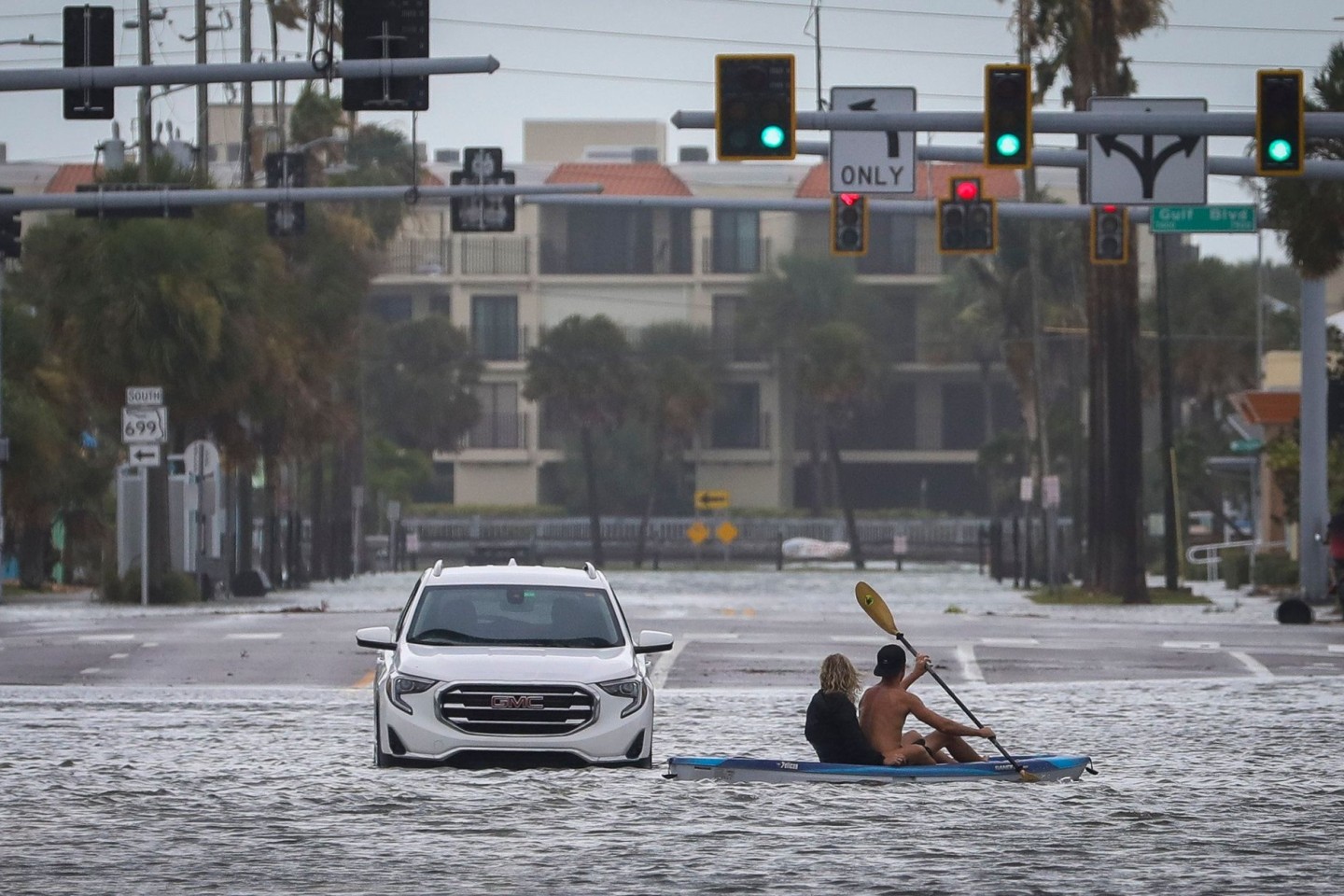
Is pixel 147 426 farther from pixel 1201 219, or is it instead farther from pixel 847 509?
pixel 847 509

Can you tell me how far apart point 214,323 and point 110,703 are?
23.4 metres

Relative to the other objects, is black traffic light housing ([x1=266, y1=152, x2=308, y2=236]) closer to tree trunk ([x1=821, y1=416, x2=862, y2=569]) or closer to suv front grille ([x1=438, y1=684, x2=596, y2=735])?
suv front grille ([x1=438, y1=684, x2=596, y2=735])

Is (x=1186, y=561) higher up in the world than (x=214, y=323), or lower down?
lower down

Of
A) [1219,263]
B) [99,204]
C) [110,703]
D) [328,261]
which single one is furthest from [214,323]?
[1219,263]

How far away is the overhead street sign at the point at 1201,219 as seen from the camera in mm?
32469

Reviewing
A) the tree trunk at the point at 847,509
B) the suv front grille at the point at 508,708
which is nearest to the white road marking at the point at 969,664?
the suv front grille at the point at 508,708

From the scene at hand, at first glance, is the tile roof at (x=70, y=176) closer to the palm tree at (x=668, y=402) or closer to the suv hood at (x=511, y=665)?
the palm tree at (x=668, y=402)

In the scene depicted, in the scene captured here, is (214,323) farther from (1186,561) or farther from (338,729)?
(1186,561)

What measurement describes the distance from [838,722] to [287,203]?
77.4ft

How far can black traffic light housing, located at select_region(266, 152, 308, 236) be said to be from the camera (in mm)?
37250

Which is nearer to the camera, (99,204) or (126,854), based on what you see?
(126,854)

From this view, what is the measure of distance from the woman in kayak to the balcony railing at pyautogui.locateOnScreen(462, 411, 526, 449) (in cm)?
9167

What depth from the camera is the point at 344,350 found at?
2445 inches

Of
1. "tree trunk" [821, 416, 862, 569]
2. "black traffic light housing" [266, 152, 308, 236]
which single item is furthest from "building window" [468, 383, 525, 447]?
"black traffic light housing" [266, 152, 308, 236]
